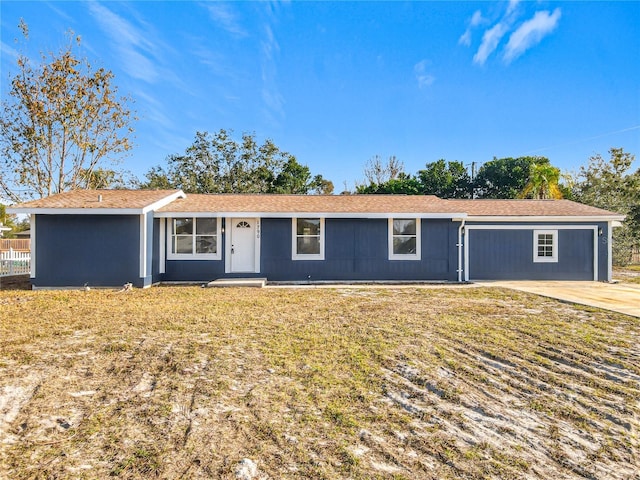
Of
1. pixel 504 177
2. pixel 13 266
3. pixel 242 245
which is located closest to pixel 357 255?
pixel 242 245

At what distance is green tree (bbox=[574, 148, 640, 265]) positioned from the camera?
75.2 feet

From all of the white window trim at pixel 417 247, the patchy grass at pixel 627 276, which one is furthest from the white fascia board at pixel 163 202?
the patchy grass at pixel 627 276

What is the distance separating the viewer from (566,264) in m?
13.0

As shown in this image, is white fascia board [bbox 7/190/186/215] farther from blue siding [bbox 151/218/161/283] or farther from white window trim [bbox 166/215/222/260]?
white window trim [bbox 166/215/222/260]

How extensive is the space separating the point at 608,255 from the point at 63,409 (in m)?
16.1

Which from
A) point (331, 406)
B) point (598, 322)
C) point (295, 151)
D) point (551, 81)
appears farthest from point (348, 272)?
point (295, 151)

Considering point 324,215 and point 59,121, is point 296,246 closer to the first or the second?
point 324,215

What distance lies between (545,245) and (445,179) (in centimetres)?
1822

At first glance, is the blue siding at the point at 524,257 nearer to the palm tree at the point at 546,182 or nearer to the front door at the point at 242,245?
the front door at the point at 242,245

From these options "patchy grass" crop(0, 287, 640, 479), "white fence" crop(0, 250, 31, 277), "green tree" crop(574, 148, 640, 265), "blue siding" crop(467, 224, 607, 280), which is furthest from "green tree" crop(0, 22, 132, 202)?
"green tree" crop(574, 148, 640, 265)

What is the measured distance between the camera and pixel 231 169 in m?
30.6

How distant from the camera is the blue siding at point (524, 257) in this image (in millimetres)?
12906

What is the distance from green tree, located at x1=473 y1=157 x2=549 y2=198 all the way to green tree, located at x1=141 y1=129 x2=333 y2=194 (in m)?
14.5

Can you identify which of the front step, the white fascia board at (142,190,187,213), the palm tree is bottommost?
the front step
